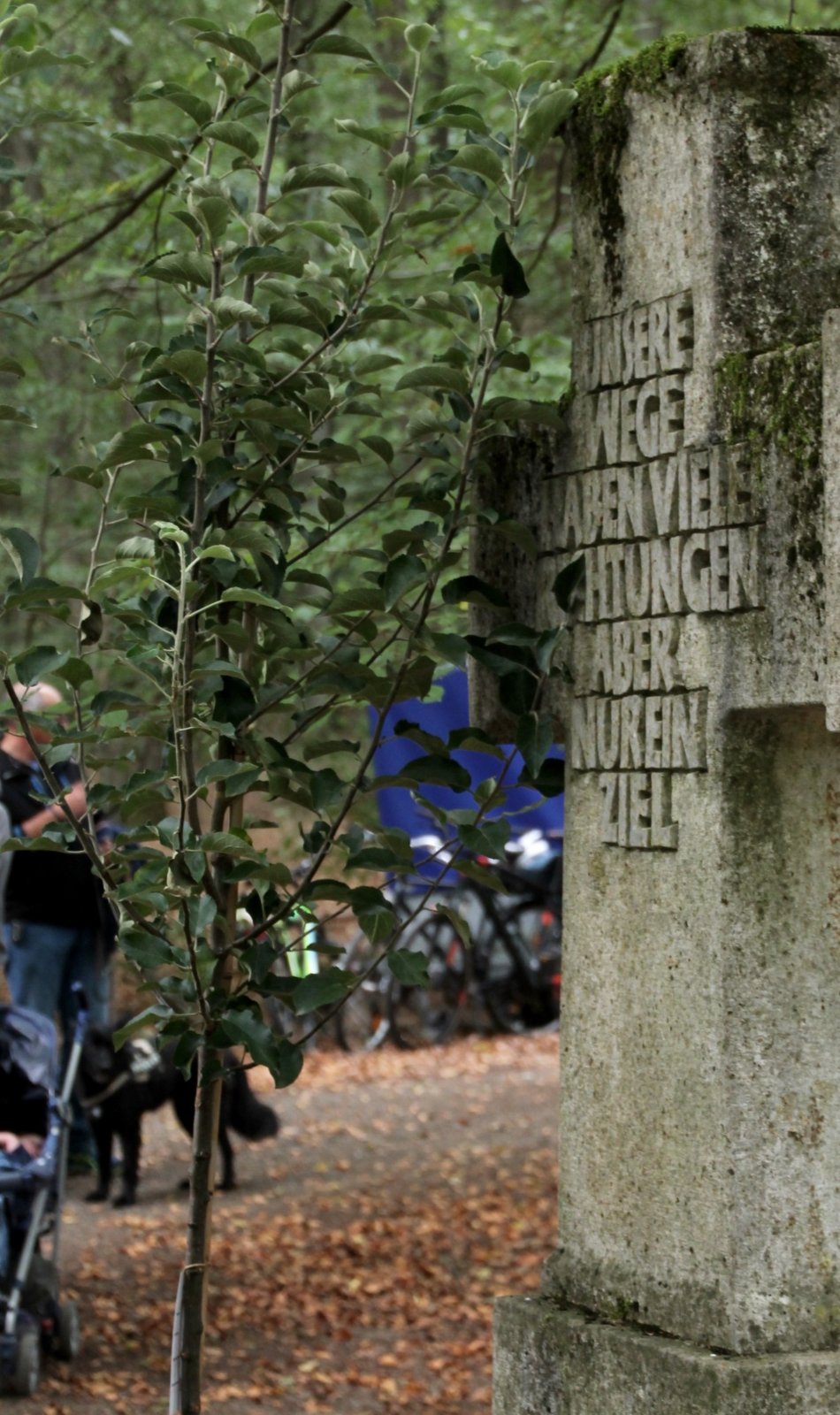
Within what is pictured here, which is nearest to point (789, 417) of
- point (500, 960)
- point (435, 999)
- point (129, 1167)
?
point (129, 1167)

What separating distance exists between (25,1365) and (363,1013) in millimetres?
7658

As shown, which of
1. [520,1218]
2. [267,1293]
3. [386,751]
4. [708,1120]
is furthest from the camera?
[386,751]

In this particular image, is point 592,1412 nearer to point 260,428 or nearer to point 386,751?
point 260,428

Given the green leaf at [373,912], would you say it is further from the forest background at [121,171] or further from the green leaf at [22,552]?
the forest background at [121,171]

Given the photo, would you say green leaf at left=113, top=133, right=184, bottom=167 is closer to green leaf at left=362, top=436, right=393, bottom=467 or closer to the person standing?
green leaf at left=362, top=436, right=393, bottom=467

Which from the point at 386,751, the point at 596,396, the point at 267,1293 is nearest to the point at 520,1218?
the point at 267,1293

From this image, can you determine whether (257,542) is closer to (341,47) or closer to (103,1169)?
(341,47)

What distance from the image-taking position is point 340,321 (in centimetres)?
335

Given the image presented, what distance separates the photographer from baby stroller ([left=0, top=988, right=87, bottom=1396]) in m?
5.45

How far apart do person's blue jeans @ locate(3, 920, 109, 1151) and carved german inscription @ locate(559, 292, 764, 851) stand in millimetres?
4929

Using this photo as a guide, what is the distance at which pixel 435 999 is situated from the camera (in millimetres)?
13023

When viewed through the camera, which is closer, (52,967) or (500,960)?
(52,967)

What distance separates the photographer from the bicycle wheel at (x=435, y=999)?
1277 centimetres

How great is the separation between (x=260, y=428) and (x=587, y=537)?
0.68 metres
